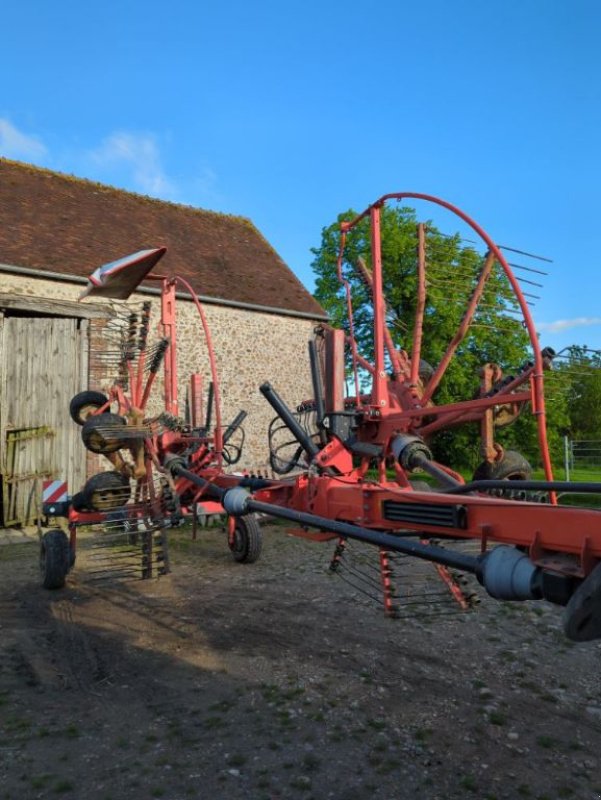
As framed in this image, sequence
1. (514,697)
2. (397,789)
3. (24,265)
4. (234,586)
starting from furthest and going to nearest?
(24,265)
(234,586)
(514,697)
(397,789)

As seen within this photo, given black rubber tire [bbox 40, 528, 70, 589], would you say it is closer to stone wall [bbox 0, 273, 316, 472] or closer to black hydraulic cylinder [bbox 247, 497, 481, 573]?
black hydraulic cylinder [bbox 247, 497, 481, 573]

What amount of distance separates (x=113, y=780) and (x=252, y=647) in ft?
6.48

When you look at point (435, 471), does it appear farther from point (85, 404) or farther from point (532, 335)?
point (85, 404)

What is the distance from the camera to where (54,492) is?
760cm

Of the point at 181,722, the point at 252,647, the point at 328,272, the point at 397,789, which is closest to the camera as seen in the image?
the point at 397,789

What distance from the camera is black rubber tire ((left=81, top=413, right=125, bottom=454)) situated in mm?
6618

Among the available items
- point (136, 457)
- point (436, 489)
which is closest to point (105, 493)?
point (136, 457)

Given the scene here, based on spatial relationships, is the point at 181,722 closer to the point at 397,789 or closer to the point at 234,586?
the point at 397,789

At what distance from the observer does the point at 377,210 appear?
432 cm

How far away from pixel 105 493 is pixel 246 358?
735 cm

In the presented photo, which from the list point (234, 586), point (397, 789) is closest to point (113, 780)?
point (397, 789)

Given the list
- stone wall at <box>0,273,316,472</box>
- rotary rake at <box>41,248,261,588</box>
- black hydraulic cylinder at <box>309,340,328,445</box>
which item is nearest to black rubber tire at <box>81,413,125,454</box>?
rotary rake at <box>41,248,261,588</box>

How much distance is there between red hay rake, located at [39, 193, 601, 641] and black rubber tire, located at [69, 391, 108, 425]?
38.4 inches

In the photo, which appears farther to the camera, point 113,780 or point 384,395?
point 384,395
